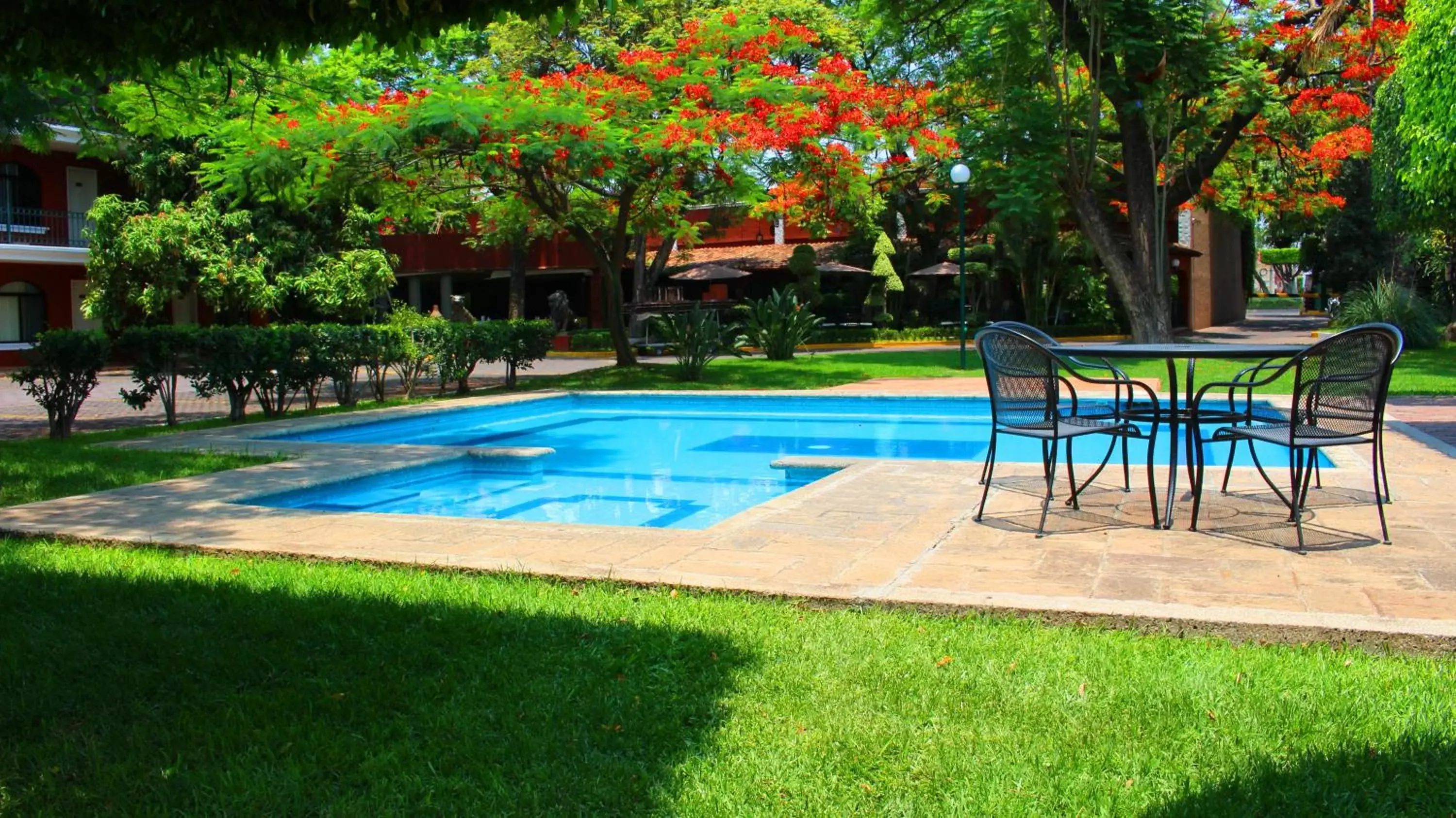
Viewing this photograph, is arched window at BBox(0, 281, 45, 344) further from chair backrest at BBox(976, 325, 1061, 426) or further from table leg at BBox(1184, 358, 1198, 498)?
table leg at BBox(1184, 358, 1198, 498)

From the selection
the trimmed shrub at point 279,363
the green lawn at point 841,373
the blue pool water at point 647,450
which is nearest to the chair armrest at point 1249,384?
the blue pool water at point 647,450

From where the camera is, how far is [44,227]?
25734mm

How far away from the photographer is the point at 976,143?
17984 mm

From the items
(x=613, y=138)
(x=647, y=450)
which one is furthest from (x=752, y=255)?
(x=647, y=450)

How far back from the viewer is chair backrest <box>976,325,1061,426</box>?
543cm

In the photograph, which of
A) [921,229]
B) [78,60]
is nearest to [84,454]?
[78,60]

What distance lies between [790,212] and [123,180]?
16372 mm

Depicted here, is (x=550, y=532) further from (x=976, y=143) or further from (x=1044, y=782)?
(x=976, y=143)

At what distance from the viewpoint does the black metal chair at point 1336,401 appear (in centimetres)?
498

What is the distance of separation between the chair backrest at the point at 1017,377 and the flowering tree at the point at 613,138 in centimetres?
969

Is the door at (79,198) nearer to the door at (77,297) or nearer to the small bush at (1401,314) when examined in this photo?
the door at (77,297)

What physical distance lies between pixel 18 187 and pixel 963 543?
27.5m

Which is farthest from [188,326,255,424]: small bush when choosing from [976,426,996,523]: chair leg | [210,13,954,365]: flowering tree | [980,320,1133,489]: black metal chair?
[976,426,996,523]: chair leg

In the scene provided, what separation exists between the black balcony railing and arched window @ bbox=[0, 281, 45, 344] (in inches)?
48.3
